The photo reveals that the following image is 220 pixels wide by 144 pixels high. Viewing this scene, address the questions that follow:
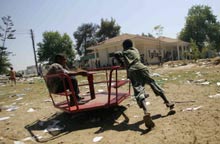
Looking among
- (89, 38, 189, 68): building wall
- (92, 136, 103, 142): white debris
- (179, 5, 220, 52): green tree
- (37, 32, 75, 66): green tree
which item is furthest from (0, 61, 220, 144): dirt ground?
(179, 5, 220, 52): green tree

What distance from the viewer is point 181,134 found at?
11.8ft

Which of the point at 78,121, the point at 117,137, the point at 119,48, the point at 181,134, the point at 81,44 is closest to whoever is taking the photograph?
the point at 181,134

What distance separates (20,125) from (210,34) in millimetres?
53096

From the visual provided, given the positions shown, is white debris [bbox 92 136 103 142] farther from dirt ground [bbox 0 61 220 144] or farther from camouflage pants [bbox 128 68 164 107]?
camouflage pants [bbox 128 68 164 107]

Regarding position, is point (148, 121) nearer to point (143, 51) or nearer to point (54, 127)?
point (54, 127)

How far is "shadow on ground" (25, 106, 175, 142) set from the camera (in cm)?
461

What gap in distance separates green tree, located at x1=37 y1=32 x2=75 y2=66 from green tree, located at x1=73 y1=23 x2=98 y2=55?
875cm

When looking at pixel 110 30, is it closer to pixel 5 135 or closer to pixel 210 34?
pixel 210 34

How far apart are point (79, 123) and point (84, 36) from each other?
5279 cm

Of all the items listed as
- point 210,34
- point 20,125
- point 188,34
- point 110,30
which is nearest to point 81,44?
point 110,30

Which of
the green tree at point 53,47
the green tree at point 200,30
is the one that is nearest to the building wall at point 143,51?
the green tree at point 53,47

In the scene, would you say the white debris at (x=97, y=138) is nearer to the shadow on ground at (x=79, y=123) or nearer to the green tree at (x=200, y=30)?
the shadow on ground at (x=79, y=123)

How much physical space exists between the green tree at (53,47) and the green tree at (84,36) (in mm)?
8752

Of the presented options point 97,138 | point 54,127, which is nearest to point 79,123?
point 54,127
